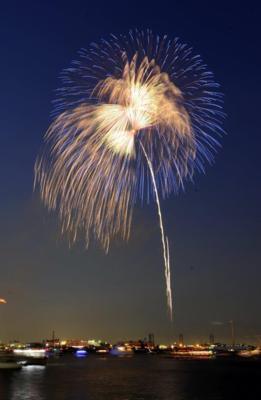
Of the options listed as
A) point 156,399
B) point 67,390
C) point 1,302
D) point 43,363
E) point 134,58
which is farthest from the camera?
point 43,363

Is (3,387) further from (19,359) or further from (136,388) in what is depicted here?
(19,359)

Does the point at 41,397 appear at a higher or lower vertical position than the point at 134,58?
lower

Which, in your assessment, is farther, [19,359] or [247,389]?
[19,359]

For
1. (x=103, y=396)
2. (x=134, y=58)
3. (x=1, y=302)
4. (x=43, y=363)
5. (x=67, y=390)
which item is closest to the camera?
(x=134, y=58)

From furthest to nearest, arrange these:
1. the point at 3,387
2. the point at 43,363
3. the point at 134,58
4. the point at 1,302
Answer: the point at 43,363, the point at 1,302, the point at 3,387, the point at 134,58

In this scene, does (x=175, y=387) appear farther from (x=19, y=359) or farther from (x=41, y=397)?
(x=19, y=359)

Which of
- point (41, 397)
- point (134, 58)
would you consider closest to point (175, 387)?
point (41, 397)

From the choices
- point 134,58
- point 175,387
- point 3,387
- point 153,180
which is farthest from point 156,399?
point 134,58

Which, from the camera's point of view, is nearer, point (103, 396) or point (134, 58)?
point (134, 58)

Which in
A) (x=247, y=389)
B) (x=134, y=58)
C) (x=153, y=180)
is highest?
(x=134, y=58)
